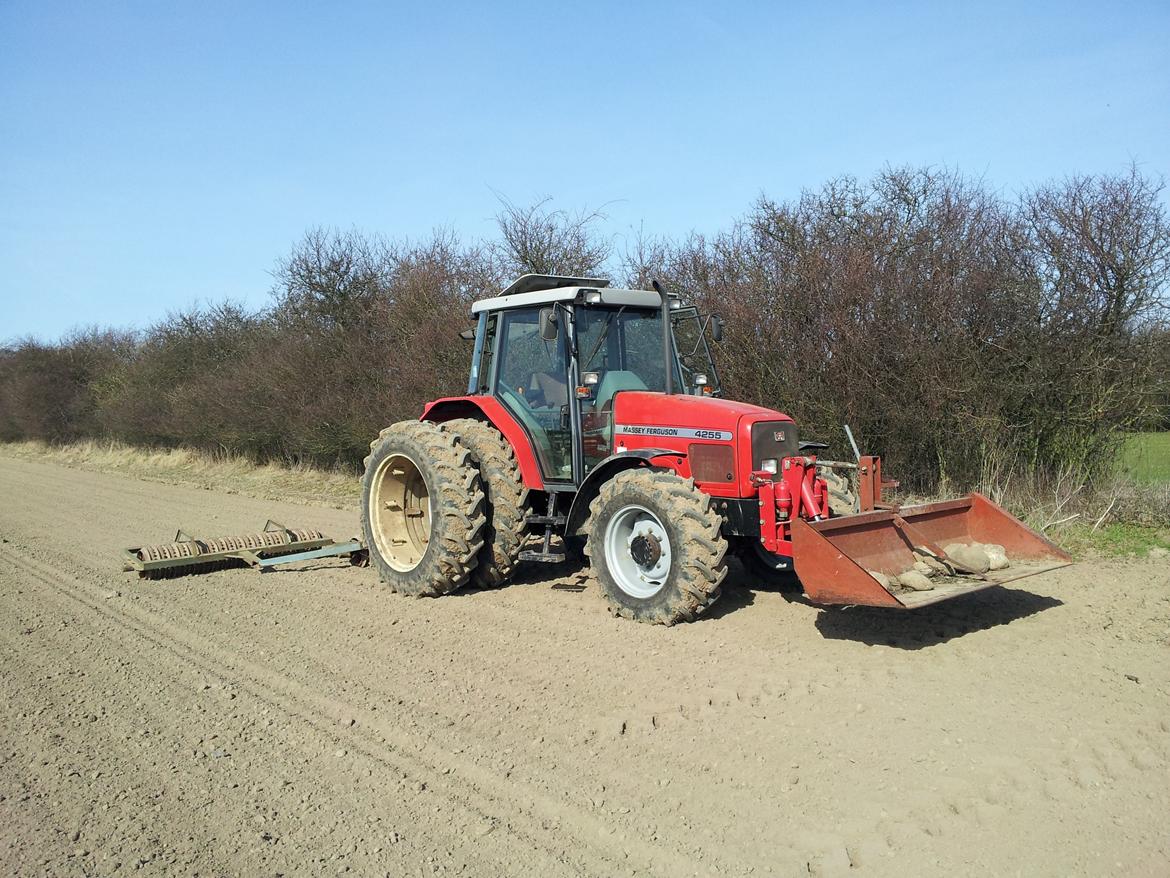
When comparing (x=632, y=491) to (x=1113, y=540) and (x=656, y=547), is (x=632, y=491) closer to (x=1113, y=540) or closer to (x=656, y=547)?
(x=656, y=547)

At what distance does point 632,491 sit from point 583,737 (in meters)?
1.97

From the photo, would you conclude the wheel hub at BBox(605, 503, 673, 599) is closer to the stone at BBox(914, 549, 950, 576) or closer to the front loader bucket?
the front loader bucket

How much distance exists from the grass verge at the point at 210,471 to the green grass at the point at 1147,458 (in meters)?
9.45

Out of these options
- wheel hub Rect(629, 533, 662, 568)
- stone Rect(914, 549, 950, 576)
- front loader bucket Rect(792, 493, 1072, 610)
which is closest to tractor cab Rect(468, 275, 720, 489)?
wheel hub Rect(629, 533, 662, 568)

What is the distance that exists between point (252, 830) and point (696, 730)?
1917 mm

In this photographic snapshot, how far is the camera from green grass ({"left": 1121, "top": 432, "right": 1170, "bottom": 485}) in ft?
28.3

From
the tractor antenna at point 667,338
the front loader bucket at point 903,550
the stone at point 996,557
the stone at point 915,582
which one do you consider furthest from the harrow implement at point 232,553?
the stone at point 996,557

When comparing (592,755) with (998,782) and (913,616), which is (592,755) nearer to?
(998,782)

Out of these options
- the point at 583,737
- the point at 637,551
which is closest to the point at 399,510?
the point at 637,551

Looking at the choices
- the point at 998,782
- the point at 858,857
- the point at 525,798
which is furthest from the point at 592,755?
the point at 998,782

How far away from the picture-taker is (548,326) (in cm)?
607

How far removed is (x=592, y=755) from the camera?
3857 mm

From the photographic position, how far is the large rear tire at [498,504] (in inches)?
259

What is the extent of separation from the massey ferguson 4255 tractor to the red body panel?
0.01 meters
